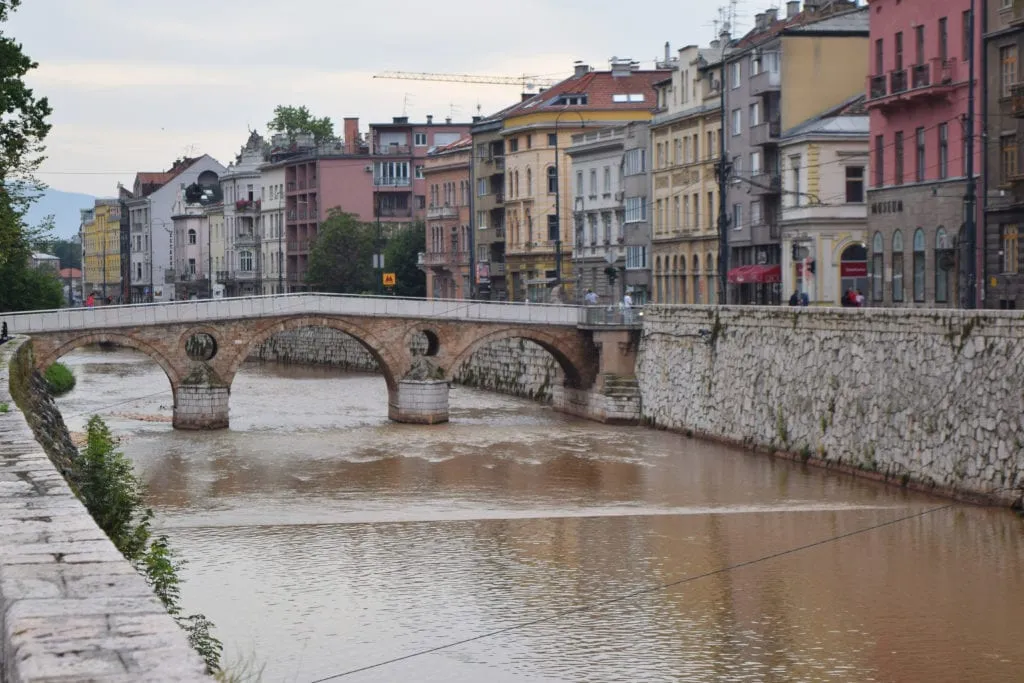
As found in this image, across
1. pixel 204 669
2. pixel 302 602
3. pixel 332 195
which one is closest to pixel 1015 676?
pixel 302 602

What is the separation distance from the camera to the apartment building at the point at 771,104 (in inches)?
2083

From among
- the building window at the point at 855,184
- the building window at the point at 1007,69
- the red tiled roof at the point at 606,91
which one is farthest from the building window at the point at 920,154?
the red tiled roof at the point at 606,91

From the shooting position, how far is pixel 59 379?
59.3m

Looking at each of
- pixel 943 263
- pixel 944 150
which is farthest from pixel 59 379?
pixel 944 150

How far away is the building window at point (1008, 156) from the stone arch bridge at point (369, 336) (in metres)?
14.9

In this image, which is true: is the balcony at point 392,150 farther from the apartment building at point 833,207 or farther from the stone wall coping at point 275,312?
the apartment building at point 833,207

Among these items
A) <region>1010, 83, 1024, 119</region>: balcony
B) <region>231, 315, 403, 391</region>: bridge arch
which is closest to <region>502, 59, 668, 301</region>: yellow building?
<region>231, 315, 403, 391</region>: bridge arch

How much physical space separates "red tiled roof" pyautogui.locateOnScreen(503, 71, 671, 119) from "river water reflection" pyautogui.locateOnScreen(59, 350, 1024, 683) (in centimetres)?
3559

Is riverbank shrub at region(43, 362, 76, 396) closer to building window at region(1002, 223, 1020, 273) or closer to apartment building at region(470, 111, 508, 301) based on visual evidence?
apartment building at region(470, 111, 508, 301)

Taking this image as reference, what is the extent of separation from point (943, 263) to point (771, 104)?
50.0 ft

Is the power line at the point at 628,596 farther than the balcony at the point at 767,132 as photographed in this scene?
No

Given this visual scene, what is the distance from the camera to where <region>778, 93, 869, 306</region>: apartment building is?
50656mm

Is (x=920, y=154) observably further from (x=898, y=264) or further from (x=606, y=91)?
(x=606, y=91)

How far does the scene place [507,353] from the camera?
6153 centimetres
